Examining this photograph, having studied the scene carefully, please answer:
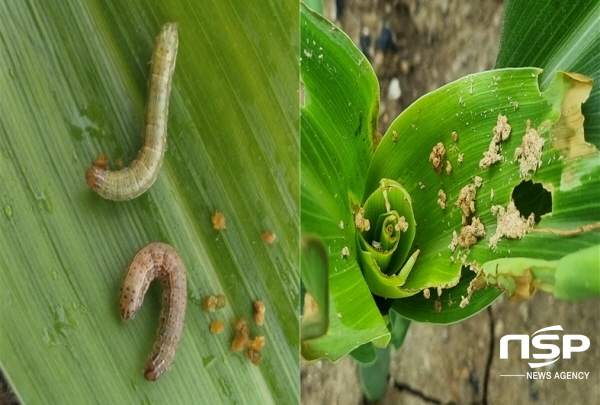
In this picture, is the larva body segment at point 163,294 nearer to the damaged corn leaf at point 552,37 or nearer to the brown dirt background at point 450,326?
the brown dirt background at point 450,326

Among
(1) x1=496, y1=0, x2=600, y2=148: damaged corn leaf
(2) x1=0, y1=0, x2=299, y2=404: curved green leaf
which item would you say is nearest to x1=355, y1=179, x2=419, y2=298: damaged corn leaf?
(2) x1=0, y1=0, x2=299, y2=404: curved green leaf

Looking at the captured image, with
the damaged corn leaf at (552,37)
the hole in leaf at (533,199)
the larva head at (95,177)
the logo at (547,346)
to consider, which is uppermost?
the damaged corn leaf at (552,37)

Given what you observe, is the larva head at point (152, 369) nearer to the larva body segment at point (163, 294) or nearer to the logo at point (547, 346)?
the larva body segment at point (163, 294)

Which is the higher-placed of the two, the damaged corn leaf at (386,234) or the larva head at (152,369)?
the damaged corn leaf at (386,234)

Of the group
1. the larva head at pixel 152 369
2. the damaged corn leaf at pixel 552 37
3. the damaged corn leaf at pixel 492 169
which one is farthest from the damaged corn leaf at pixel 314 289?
the damaged corn leaf at pixel 552 37

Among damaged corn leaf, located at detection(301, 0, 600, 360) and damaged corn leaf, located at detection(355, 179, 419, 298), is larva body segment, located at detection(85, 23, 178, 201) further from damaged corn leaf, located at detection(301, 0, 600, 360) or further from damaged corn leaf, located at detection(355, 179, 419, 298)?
damaged corn leaf, located at detection(355, 179, 419, 298)

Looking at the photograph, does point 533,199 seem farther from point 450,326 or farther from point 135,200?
point 135,200

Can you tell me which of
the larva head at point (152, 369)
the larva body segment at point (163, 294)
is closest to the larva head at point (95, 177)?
the larva body segment at point (163, 294)
